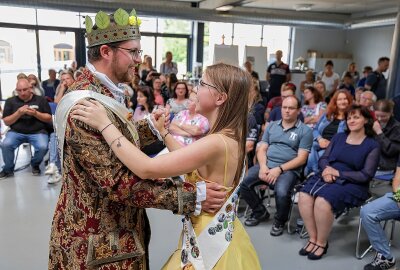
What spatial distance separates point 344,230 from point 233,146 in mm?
2457

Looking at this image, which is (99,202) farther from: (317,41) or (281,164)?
(317,41)

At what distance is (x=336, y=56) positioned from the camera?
41.0 ft

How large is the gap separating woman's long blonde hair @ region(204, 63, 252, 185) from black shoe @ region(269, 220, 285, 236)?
199 centimetres

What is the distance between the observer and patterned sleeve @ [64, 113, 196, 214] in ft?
3.64

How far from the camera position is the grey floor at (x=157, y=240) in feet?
8.86

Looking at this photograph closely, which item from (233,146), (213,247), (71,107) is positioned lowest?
(213,247)

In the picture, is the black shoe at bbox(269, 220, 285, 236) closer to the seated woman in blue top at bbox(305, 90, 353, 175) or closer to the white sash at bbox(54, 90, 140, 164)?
the seated woman in blue top at bbox(305, 90, 353, 175)

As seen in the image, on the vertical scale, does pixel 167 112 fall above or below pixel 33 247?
above

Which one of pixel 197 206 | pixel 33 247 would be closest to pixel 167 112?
pixel 197 206

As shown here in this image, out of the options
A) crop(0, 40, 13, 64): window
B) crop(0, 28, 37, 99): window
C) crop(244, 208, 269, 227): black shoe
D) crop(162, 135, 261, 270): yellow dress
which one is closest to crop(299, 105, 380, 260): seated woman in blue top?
Answer: crop(244, 208, 269, 227): black shoe

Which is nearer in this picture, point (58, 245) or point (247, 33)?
point (58, 245)

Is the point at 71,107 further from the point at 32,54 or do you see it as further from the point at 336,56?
the point at 336,56

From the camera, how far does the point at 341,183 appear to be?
2.94m

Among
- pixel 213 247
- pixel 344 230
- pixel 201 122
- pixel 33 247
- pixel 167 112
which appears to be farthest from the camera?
pixel 201 122
